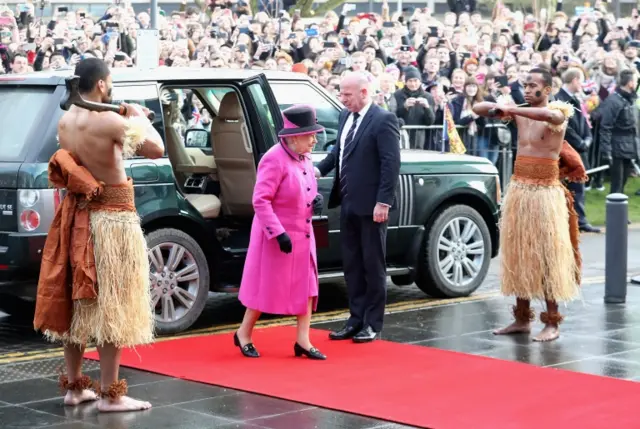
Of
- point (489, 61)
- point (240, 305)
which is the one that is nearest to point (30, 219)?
point (240, 305)

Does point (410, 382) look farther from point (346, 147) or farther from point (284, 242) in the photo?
point (346, 147)

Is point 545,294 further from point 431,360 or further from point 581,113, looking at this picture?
point 581,113

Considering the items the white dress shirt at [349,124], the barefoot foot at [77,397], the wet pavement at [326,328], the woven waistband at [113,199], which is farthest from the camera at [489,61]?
the barefoot foot at [77,397]

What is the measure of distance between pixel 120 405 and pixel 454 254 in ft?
16.3

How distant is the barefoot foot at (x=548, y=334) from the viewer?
10.0 metres

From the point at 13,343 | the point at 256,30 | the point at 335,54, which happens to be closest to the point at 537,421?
the point at 13,343

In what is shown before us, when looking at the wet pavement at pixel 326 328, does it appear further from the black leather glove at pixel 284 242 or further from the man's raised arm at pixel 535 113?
the man's raised arm at pixel 535 113

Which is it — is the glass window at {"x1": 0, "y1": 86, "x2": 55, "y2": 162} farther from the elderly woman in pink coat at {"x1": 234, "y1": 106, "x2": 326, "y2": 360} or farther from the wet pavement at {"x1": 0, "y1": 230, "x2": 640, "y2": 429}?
the elderly woman in pink coat at {"x1": 234, "y1": 106, "x2": 326, "y2": 360}

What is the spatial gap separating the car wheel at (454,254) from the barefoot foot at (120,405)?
4491 mm

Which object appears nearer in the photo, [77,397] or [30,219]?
[77,397]

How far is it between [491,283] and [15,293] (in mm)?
5289

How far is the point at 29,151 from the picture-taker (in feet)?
31.0

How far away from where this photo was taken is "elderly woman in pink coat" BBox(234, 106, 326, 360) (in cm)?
926

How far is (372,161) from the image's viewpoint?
32.7ft
